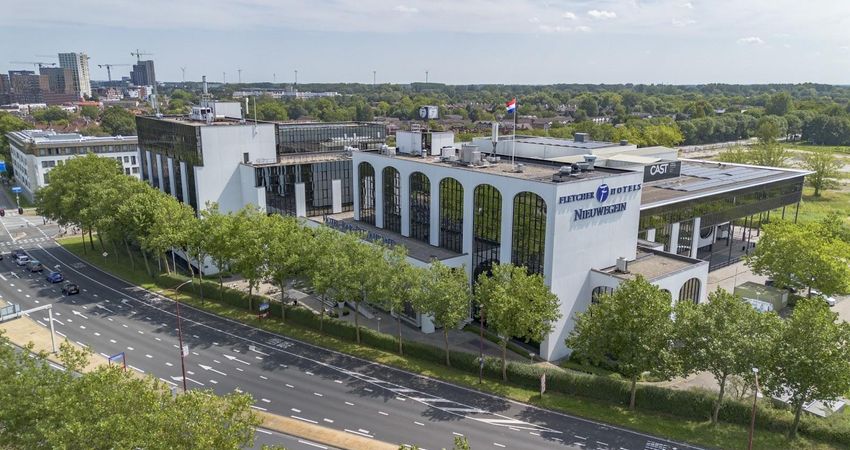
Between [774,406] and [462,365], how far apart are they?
2720 centimetres

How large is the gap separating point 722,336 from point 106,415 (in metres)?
41.9

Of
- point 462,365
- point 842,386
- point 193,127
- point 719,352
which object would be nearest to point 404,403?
point 462,365

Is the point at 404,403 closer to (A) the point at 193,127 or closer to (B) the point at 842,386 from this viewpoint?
(B) the point at 842,386

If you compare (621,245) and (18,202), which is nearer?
(621,245)

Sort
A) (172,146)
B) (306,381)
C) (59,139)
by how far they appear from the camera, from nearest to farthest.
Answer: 1. (306,381)
2. (172,146)
3. (59,139)

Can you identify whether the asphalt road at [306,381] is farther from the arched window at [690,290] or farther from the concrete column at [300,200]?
the concrete column at [300,200]

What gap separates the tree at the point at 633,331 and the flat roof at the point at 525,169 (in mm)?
15982

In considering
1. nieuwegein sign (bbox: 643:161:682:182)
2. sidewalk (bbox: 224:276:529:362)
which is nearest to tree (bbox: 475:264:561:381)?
sidewalk (bbox: 224:276:529:362)

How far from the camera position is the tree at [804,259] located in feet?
226

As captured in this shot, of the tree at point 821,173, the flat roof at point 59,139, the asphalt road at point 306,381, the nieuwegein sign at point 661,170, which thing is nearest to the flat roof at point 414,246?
the asphalt road at point 306,381

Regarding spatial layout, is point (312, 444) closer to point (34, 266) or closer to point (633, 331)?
point (633, 331)

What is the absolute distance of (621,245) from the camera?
65688 millimetres

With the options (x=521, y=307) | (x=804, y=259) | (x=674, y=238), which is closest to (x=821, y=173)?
(x=674, y=238)

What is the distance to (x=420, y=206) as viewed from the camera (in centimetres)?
7669
